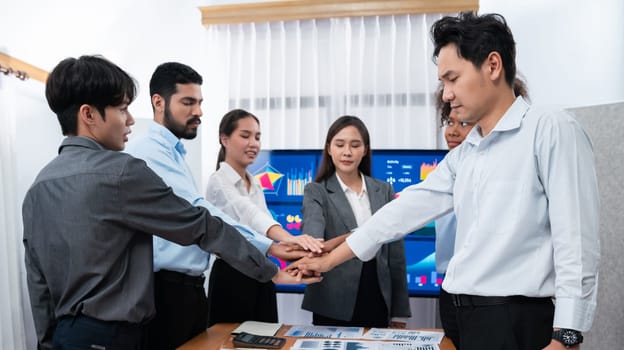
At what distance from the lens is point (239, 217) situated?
255 cm

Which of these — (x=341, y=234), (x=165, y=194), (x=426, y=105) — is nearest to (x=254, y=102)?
(x=426, y=105)

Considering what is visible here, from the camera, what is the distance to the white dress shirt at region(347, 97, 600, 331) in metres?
1.12

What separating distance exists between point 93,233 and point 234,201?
1.21 meters

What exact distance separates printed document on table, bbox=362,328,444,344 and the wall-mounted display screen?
1.42m

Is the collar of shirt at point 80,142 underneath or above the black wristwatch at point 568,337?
above

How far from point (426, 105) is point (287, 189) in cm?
131

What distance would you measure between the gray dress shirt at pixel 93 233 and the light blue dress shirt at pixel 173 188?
498mm

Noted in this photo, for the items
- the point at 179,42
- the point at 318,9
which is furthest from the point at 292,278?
the point at 179,42

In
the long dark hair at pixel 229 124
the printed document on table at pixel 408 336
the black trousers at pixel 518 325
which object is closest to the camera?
the black trousers at pixel 518 325

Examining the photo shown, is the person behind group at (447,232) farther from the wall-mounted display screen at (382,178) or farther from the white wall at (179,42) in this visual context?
the white wall at (179,42)

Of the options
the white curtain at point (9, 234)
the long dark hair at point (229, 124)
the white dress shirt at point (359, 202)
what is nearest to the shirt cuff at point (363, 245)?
the white dress shirt at point (359, 202)

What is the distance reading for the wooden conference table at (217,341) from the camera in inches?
63.4

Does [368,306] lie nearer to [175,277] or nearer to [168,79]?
[175,277]

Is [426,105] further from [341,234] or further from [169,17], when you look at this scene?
[169,17]
